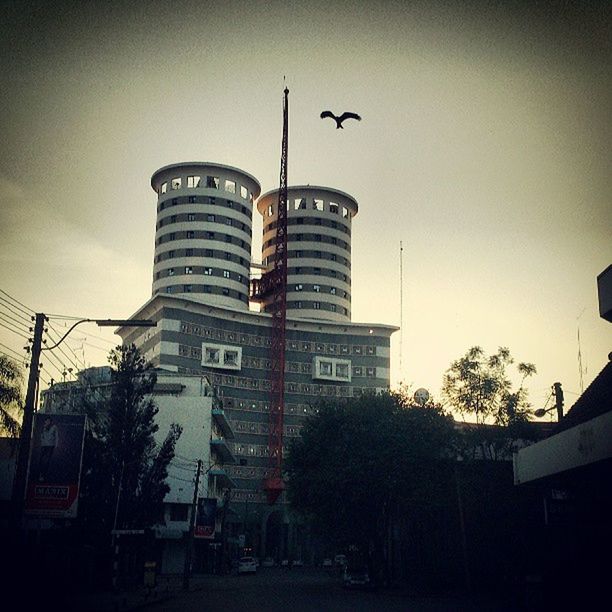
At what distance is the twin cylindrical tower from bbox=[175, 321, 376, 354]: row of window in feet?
18.4

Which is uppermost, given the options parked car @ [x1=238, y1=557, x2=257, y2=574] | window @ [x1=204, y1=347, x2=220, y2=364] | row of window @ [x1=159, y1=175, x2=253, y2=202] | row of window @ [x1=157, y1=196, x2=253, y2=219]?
row of window @ [x1=159, y1=175, x2=253, y2=202]

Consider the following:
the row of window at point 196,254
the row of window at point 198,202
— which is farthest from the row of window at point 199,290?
the row of window at point 198,202

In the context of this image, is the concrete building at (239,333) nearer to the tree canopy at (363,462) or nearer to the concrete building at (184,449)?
the concrete building at (184,449)

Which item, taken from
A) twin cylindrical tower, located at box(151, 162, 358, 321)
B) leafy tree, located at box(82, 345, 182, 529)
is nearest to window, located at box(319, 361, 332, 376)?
twin cylindrical tower, located at box(151, 162, 358, 321)

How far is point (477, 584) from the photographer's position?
55.3 m

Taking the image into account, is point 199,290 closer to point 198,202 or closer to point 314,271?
point 198,202

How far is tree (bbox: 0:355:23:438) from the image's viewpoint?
4328 centimetres

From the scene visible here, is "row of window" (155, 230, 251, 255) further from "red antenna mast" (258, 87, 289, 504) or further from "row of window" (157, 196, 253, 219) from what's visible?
"red antenna mast" (258, 87, 289, 504)

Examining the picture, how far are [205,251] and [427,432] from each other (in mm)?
85903

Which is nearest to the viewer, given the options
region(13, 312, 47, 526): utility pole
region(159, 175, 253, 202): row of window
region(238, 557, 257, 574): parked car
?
region(13, 312, 47, 526): utility pole

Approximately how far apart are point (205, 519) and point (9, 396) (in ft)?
118

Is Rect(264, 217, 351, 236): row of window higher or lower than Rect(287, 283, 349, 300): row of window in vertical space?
higher

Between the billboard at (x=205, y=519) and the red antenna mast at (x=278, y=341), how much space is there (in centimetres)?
5514

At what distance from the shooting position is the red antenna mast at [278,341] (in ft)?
436
